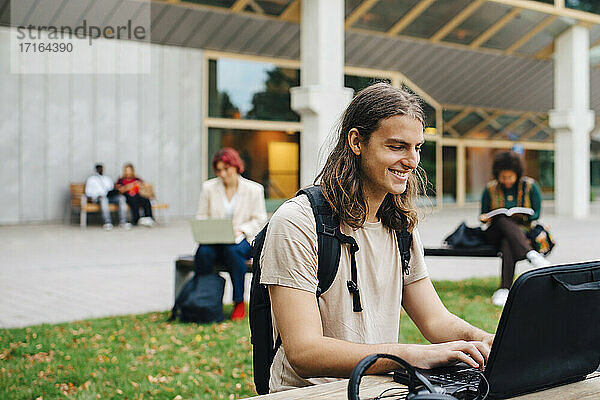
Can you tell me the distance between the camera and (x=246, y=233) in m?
6.96

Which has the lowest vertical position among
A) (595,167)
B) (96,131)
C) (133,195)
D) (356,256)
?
(356,256)

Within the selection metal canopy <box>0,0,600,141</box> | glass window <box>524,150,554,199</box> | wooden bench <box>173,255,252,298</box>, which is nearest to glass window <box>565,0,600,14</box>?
metal canopy <box>0,0,600,141</box>

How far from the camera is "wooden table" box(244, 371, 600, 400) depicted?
1639mm

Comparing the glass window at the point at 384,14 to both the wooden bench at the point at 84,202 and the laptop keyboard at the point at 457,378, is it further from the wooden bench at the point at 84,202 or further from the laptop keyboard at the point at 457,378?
the laptop keyboard at the point at 457,378

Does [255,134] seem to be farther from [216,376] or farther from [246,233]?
[216,376]

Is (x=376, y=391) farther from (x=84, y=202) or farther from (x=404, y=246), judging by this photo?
(x=84, y=202)

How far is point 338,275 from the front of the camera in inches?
83.7

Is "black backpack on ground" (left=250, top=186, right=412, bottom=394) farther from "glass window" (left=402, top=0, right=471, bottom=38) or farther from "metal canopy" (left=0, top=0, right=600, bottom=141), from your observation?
"glass window" (left=402, top=0, right=471, bottom=38)

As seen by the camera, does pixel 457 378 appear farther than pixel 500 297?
No

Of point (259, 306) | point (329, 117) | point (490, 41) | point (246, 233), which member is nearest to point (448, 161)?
point (490, 41)

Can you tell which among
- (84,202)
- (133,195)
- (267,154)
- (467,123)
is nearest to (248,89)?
(267,154)

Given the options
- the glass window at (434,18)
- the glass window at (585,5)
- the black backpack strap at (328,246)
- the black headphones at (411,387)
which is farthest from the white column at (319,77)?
the black headphones at (411,387)

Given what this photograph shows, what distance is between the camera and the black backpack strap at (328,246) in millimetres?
2094

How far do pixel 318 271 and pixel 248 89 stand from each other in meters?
17.8
